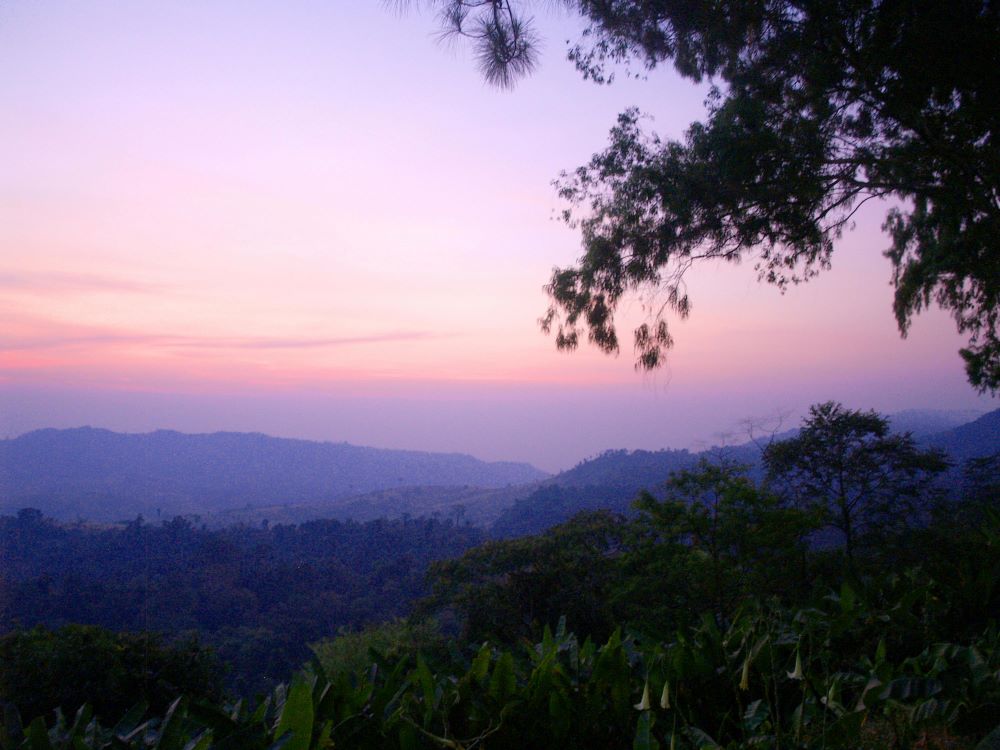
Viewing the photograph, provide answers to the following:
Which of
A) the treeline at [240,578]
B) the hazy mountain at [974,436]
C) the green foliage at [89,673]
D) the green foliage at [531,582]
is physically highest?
the hazy mountain at [974,436]

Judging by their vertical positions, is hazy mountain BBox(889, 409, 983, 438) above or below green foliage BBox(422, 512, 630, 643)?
above

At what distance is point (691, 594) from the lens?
9109 mm

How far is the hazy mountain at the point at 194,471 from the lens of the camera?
63.8 feet

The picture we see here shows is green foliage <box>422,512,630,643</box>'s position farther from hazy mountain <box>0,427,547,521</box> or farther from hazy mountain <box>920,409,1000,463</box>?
hazy mountain <box>920,409,1000,463</box>

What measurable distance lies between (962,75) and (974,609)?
537 cm

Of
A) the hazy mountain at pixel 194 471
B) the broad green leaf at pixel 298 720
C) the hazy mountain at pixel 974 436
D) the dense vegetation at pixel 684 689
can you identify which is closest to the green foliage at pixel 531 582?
the hazy mountain at pixel 194 471

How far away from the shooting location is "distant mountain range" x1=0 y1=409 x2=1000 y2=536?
69.7 ft

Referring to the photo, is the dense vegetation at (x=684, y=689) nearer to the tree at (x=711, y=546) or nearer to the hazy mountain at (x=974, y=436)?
the tree at (x=711, y=546)

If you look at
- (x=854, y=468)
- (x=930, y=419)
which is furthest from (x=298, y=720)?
(x=930, y=419)

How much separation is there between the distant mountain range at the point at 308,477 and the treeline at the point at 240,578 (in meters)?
2.32

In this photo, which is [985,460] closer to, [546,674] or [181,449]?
[546,674]

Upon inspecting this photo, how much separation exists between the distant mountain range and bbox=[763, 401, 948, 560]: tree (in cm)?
84

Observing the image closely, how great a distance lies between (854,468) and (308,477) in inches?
4161

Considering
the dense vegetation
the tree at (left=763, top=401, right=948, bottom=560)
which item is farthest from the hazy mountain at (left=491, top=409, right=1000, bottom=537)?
the dense vegetation
